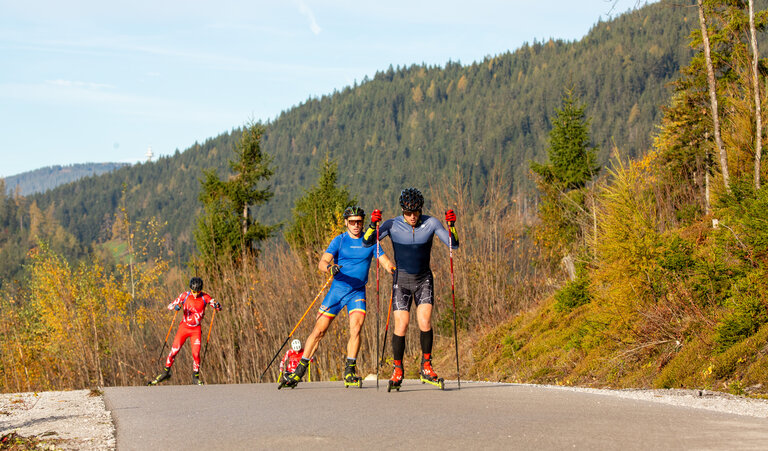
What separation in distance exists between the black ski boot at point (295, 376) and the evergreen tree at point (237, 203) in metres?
32.5

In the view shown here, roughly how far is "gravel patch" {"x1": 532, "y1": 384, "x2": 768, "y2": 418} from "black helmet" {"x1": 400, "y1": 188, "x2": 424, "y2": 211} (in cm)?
335

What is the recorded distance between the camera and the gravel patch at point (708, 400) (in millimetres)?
7285

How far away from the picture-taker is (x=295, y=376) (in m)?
11.3

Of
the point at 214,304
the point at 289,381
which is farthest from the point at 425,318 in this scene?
the point at 214,304

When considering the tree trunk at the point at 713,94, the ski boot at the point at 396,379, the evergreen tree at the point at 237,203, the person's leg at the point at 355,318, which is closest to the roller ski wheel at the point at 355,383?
the person's leg at the point at 355,318

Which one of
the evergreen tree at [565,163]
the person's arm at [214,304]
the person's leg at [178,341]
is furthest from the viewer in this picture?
the evergreen tree at [565,163]

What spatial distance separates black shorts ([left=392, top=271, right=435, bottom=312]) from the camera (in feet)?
33.3

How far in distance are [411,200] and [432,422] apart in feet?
11.8

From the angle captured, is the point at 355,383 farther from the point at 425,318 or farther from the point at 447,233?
the point at 447,233

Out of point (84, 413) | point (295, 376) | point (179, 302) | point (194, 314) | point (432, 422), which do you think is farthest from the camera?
point (194, 314)

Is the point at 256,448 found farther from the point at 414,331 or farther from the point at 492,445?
the point at 414,331

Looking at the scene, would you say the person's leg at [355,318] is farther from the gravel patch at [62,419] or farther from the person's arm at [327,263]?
the gravel patch at [62,419]

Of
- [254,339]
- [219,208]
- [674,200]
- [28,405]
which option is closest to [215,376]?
[254,339]

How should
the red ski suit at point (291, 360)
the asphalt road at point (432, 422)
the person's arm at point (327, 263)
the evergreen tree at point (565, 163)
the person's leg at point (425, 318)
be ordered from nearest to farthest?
the asphalt road at point (432, 422)
the person's leg at point (425, 318)
the person's arm at point (327, 263)
the red ski suit at point (291, 360)
the evergreen tree at point (565, 163)
